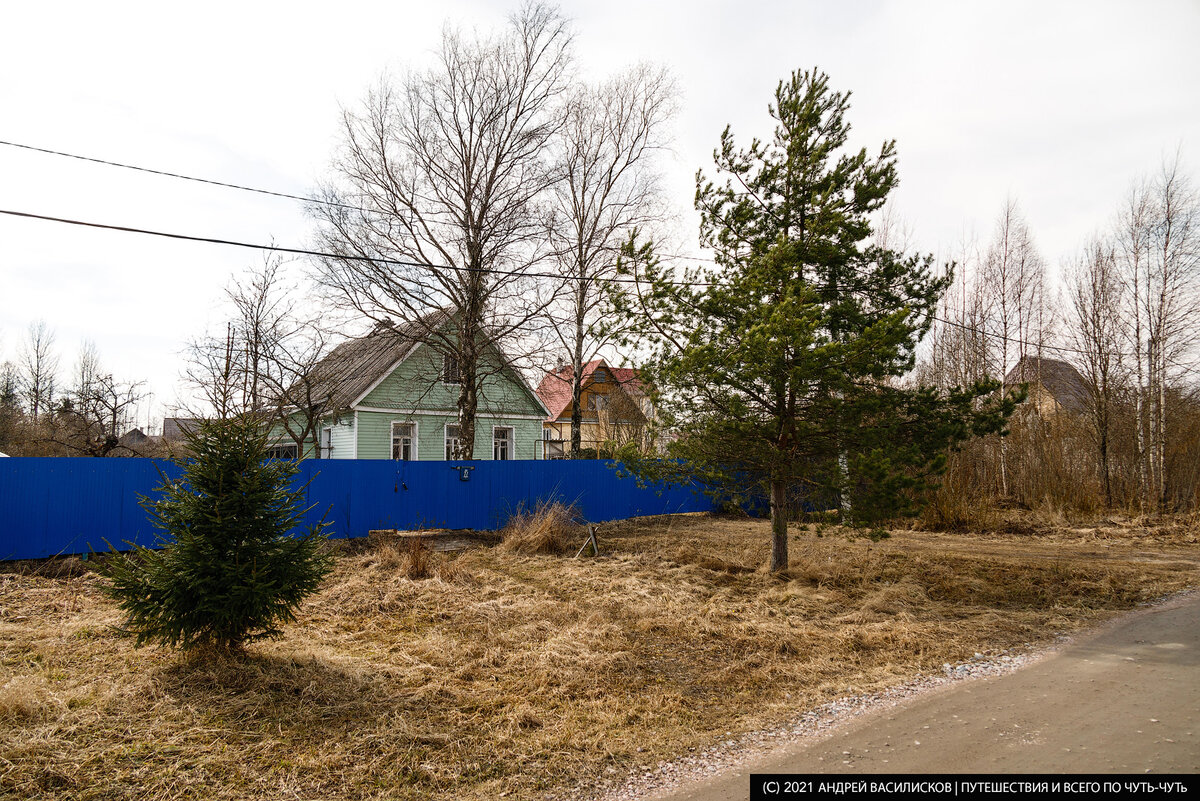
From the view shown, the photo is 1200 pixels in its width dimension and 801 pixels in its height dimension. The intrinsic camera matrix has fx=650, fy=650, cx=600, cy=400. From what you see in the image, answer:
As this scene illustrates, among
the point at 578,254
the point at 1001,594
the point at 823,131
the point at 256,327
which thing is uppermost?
the point at 578,254

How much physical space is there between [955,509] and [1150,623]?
9.71 meters

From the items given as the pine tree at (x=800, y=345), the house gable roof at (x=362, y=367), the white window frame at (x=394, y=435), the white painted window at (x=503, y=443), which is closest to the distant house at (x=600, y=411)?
the white painted window at (x=503, y=443)

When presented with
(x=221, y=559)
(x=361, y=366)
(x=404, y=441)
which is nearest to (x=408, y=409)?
(x=404, y=441)

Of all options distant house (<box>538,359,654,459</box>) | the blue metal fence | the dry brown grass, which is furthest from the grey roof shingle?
the dry brown grass

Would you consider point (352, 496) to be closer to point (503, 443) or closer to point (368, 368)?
point (368, 368)

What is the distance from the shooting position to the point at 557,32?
1792 cm

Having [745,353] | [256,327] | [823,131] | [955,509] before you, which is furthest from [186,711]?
[955,509]

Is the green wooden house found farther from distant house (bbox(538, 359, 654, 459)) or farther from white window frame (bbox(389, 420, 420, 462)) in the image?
distant house (bbox(538, 359, 654, 459))

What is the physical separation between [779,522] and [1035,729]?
222 inches

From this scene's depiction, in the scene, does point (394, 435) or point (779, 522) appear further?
point (394, 435)

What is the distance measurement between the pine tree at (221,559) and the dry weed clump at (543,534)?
702 cm

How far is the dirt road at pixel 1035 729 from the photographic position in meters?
3.84

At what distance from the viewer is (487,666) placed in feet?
19.2

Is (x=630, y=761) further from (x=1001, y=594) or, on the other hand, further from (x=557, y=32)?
(x=557, y=32)
